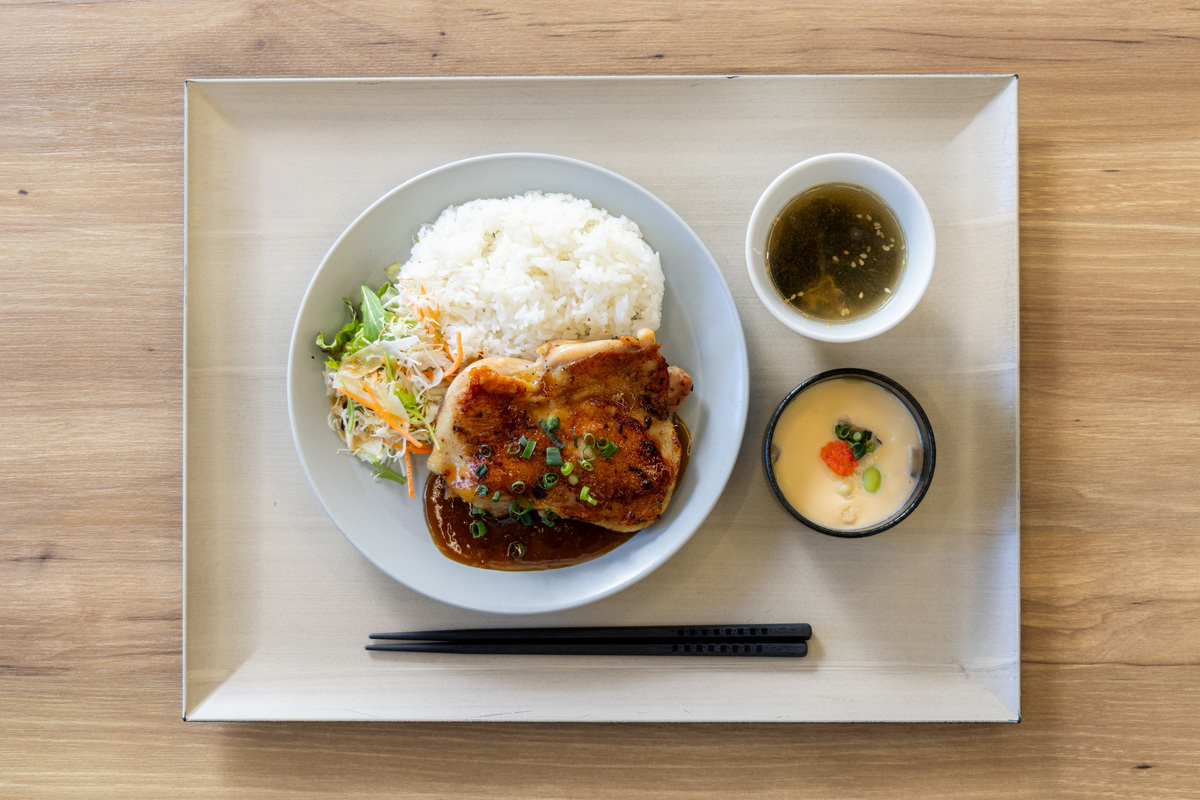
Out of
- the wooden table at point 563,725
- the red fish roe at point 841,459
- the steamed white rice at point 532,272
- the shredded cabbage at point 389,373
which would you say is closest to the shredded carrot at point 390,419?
the shredded cabbage at point 389,373

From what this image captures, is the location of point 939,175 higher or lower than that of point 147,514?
higher

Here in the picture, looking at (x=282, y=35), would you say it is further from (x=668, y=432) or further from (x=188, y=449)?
(x=668, y=432)

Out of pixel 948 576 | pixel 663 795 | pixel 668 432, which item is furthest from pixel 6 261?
pixel 948 576

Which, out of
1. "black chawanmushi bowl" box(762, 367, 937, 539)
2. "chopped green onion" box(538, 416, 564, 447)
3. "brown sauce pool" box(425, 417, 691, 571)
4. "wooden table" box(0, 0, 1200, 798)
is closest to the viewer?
"chopped green onion" box(538, 416, 564, 447)

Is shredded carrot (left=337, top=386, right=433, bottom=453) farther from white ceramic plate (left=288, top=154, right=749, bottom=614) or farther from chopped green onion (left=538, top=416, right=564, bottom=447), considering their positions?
chopped green onion (left=538, top=416, right=564, bottom=447)

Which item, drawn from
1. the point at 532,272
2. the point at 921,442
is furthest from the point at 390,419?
the point at 921,442

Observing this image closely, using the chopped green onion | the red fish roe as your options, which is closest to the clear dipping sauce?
the red fish roe
